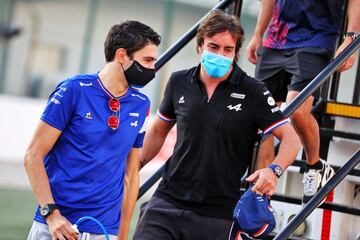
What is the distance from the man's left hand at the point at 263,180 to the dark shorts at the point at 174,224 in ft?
1.15

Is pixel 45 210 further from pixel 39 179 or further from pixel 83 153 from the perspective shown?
pixel 83 153

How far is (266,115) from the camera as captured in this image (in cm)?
508

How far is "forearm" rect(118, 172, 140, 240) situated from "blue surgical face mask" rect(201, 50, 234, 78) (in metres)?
0.68

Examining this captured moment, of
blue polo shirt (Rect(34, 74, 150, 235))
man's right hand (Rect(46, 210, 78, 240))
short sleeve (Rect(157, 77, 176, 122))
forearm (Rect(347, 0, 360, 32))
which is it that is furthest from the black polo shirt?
forearm (Rect(347, 0, 360, 32))

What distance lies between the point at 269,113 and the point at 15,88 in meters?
16.2

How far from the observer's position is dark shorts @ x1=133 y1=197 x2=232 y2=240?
504 centimetres

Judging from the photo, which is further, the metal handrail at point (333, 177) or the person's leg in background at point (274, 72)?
the person's leg in background at point (274, 72)

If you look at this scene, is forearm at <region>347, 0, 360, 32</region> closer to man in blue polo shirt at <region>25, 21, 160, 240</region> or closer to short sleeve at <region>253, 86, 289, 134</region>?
short sleeve at <region>253, 86, 289, 134</region>

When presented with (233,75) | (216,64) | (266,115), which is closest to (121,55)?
(216,64)

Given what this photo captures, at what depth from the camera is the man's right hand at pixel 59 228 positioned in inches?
176

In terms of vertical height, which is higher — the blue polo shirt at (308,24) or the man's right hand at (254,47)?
the blue polo shirt at (308,24)

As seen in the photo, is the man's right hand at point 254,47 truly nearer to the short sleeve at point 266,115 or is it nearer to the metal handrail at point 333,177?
the metal handrail at point 333,177

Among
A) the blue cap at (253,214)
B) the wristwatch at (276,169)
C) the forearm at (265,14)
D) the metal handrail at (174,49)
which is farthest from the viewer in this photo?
the forearm at (265,14)

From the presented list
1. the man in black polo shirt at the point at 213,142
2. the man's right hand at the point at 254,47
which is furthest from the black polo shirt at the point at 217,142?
the man's right hand at the point at 254,47
